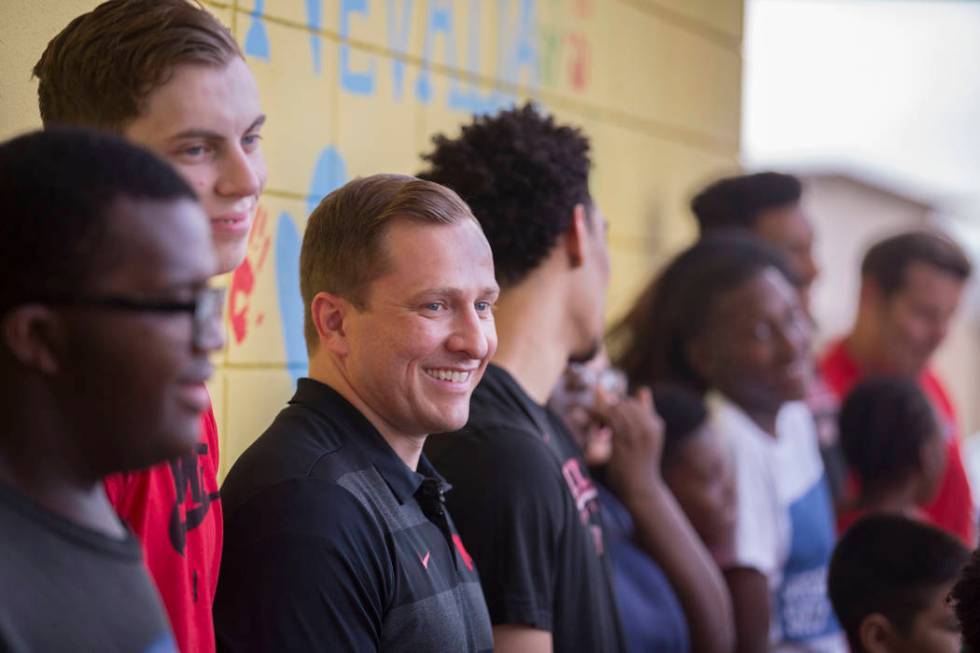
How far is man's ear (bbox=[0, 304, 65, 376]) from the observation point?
1.29 metres

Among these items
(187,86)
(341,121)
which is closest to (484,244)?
(187,86)

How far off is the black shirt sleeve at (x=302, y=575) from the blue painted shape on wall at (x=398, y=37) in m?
1.92

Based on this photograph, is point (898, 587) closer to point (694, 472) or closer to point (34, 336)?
point (694, 472)

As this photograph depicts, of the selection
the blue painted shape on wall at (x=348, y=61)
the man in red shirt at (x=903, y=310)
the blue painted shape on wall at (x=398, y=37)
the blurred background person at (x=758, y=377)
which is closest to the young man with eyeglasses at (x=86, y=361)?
the blue painted shape on wall at (x=348, y=61)

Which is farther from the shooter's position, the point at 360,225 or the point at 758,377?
the point at 758,377

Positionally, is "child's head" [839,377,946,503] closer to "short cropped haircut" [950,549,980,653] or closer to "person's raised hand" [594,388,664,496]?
"person's raised hand" [594,388,664,496]

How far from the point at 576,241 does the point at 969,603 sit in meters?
1.04

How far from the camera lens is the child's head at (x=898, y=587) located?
3.04 metres

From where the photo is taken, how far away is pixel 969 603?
2.24 metres

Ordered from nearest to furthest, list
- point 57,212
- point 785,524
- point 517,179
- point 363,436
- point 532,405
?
point 57,212 → point 363,436 → point 532,405 → point 517,179 → point 785,524

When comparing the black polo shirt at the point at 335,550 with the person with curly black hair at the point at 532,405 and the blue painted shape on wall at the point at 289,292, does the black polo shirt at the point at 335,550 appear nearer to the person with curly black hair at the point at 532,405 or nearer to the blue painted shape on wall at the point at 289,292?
the person with curly black hair at the point at 532,405

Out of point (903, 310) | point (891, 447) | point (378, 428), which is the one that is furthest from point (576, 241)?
point (903, 310)

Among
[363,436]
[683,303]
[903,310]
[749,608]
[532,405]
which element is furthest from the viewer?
[903,310]

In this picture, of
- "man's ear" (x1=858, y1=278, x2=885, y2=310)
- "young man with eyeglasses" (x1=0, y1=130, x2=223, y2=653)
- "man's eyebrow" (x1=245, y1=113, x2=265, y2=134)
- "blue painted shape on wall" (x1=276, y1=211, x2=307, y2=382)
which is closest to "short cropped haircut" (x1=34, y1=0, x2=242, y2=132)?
"man's eyebrow" (x1=245, y1=113, x2=265, y2=134)
